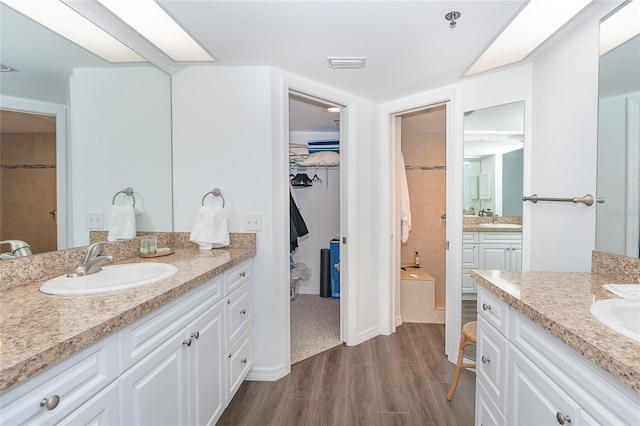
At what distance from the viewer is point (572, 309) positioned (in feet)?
3.03

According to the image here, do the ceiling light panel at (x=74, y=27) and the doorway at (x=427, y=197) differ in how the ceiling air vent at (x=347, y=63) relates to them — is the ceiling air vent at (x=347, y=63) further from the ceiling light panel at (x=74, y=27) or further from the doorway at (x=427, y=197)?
the doorway at (x=427, y=197)

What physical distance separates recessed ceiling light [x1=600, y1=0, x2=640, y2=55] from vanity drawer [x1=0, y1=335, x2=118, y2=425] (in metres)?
2.26

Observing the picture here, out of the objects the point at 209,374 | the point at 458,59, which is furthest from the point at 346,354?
the point at 458,59

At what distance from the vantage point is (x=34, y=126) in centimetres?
123

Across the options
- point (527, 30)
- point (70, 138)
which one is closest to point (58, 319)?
point (70, 138)

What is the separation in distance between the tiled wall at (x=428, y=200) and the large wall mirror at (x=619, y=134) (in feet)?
7.54

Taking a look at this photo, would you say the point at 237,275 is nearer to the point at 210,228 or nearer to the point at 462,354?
the point at 210,228

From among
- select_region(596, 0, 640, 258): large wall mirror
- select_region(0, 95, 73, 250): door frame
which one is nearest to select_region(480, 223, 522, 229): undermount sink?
select_region(596, 0, 640, 258): large wall mirror

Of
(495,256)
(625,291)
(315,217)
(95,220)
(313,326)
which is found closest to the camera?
(625,291)

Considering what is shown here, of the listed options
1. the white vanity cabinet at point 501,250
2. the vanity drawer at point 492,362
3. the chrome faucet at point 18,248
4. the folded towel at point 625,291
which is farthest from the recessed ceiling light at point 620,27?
the chrome faucet at point 18,248

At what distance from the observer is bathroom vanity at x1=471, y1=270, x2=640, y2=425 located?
68cm

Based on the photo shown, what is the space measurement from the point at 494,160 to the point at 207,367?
2232mm

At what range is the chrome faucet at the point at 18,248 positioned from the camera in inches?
45.4

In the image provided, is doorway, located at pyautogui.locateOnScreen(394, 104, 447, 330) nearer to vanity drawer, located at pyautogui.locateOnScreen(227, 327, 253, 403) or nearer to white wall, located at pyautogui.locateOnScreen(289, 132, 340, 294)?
white wall, located at pyautogui.locateOnScreen(289, 132, 340, 294)
